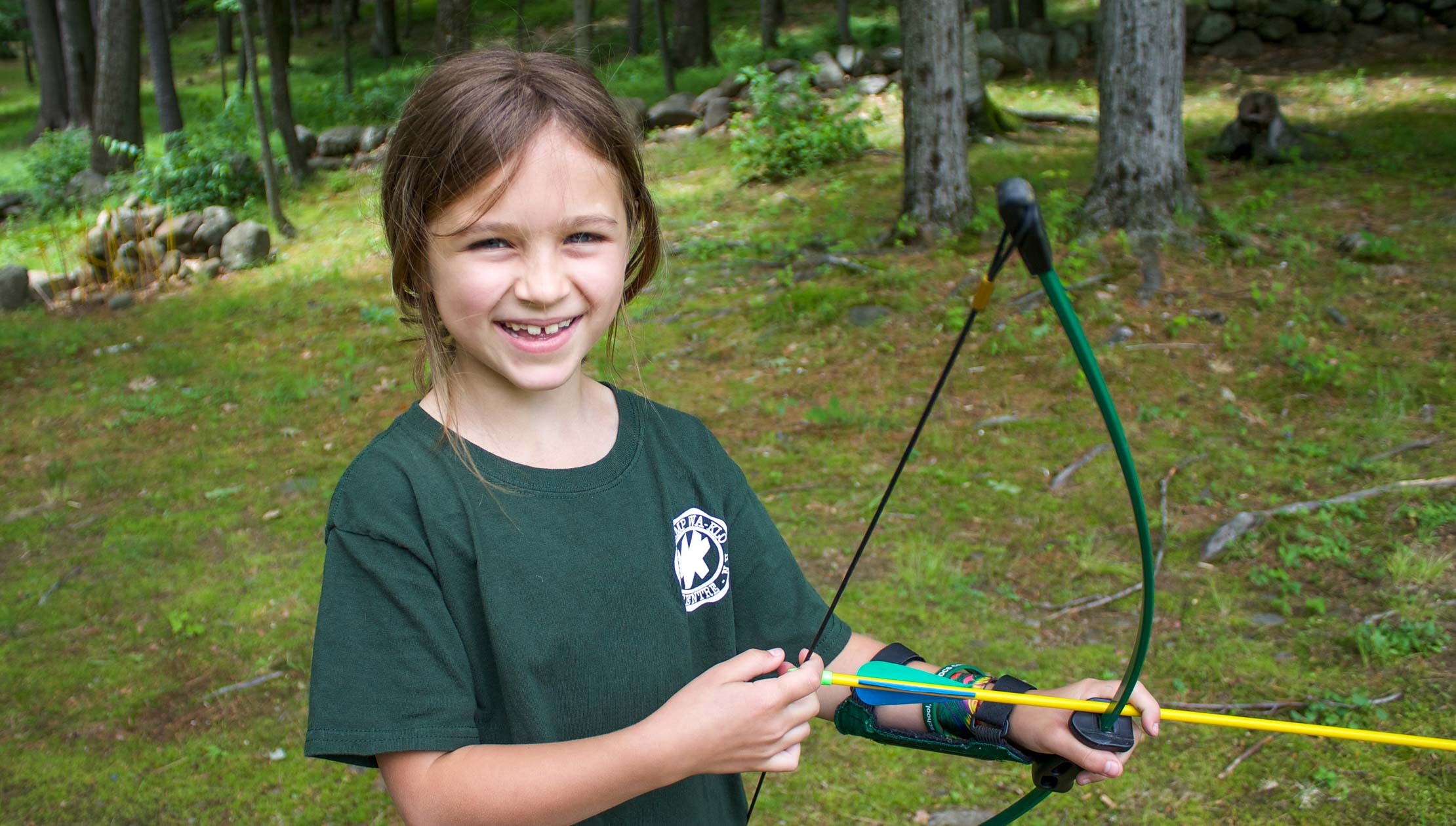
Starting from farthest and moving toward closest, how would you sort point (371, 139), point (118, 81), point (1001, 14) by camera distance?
1. point (1001, 14)
2. point (118, 81)
3. point (371, 139)

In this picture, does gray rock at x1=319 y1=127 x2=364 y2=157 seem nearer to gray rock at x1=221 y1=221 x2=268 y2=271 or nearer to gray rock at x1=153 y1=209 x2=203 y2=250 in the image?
gray rock at x1=153 y1=209 x2=203 y2=250

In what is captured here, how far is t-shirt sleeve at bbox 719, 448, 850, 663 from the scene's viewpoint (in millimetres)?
1559

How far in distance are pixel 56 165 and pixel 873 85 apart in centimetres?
989

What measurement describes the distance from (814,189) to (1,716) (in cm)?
721

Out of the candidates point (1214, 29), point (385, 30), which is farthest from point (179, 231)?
point (385, 30)

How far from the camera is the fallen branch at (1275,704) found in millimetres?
3027

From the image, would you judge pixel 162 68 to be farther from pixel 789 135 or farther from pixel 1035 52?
pixel 1035 52

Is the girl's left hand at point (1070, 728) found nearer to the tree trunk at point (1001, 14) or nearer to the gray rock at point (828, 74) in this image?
the gray rock at point (828, 74)

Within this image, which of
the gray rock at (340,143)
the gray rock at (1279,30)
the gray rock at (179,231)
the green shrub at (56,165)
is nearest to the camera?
the gray rock at (179,231)

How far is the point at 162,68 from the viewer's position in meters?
14.6

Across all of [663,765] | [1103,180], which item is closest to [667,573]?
[663,765]

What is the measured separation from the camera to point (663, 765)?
3.85ft

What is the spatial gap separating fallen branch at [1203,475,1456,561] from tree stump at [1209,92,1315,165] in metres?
5.12

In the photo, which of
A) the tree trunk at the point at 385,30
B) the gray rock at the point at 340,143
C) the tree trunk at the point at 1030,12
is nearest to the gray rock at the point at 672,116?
the gray rock at the point at 340,143
